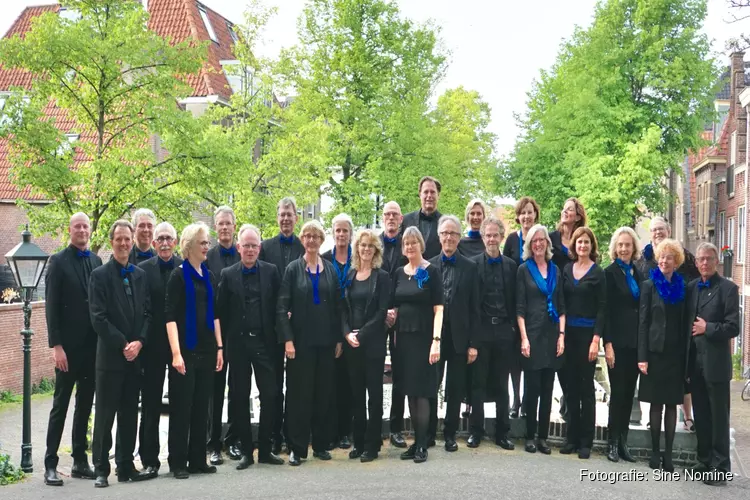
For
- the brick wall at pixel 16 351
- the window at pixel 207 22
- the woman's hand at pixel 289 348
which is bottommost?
the brick wall at pixel 16 351

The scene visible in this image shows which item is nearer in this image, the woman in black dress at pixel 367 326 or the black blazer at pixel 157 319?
the black blazer at pixel 157 319

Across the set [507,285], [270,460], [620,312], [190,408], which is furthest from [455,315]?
[190,408]

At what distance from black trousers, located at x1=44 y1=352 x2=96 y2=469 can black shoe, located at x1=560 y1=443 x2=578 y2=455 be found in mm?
4571

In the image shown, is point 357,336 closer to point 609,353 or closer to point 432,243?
point 432,243

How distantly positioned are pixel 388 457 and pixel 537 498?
1.79m

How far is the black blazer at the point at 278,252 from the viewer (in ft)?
29.9

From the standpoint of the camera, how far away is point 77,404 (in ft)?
26.9

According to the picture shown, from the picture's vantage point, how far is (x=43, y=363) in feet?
71.1

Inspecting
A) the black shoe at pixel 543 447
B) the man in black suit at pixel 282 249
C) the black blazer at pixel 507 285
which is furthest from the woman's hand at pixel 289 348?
the black shoe at pixel 543 447

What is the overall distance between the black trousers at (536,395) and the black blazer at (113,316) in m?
3.73

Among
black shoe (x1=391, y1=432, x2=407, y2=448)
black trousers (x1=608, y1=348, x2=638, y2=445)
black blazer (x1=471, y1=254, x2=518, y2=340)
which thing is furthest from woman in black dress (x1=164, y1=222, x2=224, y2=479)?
black trousers (x1=608, y1=348, x2=638, y2=445)

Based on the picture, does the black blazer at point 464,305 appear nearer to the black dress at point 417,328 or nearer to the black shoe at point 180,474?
the black dress at point 417,328

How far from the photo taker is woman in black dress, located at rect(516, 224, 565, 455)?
8617mm

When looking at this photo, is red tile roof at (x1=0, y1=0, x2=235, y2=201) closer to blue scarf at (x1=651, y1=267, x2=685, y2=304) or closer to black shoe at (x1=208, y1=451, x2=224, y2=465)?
black shoe at (x1=208, y1=451, x2=224, y2=465)
